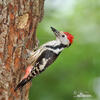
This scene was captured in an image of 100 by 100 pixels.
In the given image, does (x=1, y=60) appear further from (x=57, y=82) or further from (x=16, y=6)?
(x=57, y=82)

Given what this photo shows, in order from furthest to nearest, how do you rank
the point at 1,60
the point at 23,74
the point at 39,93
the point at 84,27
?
the point at 84,27 < the point at 39,93 < the point at 23,74 < the point at 1,60

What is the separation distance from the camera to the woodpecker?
6205mm

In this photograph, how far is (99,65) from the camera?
8.17 m

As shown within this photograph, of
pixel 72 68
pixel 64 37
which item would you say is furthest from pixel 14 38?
pixel 72 68

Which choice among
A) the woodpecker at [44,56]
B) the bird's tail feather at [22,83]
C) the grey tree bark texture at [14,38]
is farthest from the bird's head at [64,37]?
the bird's tail feather at [22,83]

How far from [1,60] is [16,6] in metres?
0.81

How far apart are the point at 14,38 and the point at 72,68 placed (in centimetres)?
245

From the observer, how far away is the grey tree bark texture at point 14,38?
18.5 ft

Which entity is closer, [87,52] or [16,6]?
[16,6]

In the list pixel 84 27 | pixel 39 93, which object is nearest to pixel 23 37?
pixel 39 93

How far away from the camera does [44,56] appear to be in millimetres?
6641

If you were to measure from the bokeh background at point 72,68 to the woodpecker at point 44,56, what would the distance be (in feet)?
2.44

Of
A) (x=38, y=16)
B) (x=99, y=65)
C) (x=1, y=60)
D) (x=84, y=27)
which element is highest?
(x=38, y=16)

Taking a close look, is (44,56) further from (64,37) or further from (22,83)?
(22,83)
